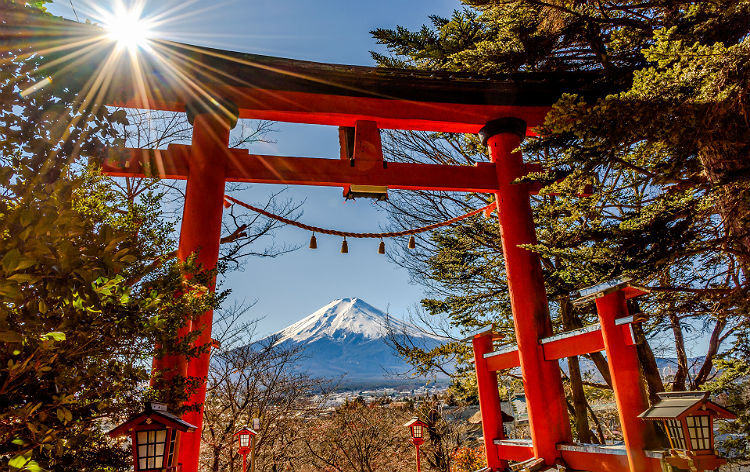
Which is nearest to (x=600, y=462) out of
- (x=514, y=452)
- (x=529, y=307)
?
(x=514, y=452)

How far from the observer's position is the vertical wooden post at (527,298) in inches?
161

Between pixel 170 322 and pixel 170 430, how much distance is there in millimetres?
793

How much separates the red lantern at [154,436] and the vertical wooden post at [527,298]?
10.2 ft

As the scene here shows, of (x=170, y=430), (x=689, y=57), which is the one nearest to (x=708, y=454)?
(x=689, y=57)

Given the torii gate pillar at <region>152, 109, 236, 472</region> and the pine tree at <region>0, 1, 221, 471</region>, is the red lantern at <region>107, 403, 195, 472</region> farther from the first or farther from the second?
the torii gate pillar at <region>152, 109, 236, 472</region>

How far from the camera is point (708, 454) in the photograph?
9.34ft

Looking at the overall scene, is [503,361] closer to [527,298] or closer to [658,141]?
[527,298]

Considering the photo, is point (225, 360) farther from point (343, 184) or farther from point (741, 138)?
point (741, 138)

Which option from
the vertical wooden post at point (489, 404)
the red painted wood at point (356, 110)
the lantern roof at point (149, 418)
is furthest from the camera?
the red painted wood at point (356, 110)

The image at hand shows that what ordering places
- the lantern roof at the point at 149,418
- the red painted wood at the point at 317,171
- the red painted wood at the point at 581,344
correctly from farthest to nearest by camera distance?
the red painted wood at the point at 317,171, the red painted wood at the point at 581,344, the lantern roof at the point at 149,418

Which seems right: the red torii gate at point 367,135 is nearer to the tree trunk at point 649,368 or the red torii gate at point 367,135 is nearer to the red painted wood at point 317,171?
the red painted wood at point 317,171

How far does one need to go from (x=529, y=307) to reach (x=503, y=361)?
64 cm

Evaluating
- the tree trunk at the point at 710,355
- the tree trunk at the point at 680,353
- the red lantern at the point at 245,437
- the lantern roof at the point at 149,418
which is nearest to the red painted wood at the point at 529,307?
the lantern roof at the point at 149,418

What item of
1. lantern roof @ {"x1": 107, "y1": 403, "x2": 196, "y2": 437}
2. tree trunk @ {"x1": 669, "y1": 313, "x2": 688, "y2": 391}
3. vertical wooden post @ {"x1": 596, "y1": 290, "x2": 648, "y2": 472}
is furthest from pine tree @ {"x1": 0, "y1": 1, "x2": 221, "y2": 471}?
tree trunk @ {"x1": 669, "y1": 313, "x2": 688, "y2": 391}
